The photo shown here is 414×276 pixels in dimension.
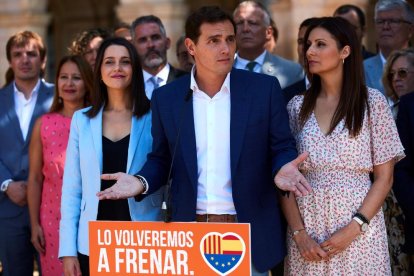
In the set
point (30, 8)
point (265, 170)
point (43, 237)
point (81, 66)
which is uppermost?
point (30, 8)

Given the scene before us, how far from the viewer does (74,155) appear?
14.8ft

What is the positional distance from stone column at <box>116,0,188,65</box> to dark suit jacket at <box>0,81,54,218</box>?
153 inches

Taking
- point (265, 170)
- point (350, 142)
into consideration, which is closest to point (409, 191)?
point (350, 142)

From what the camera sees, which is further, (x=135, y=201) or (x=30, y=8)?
(x=30, y=8)

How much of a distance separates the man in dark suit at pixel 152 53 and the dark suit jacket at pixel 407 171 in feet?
6.60

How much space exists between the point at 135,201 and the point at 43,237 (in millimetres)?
1342

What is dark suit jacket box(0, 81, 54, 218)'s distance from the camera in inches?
231

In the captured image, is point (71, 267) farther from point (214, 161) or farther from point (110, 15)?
point (110, 15)

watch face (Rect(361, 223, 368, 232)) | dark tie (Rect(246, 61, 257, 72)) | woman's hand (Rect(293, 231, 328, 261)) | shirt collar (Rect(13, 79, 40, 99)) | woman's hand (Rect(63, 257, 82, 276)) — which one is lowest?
woman's hand (Rect(63, 257, 82, 276))

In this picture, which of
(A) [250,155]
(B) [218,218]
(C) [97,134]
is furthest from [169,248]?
(C) [97,134]

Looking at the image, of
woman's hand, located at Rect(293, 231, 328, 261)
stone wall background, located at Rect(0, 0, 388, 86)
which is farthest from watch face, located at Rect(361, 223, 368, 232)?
stone wall background, located at Rect(0, 0, 388, 86)

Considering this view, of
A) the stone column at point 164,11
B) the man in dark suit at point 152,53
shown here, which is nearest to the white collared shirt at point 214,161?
the man in dark suit at point 152,53

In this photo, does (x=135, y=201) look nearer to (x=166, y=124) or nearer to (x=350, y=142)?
(x=166, y=124)

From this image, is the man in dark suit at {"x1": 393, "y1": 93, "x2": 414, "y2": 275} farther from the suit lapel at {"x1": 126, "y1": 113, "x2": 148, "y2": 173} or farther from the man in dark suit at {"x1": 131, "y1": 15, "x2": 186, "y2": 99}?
the man in dark suit at {"x1": 131, "y1": 15, "x2": 186, "y2": 99}
